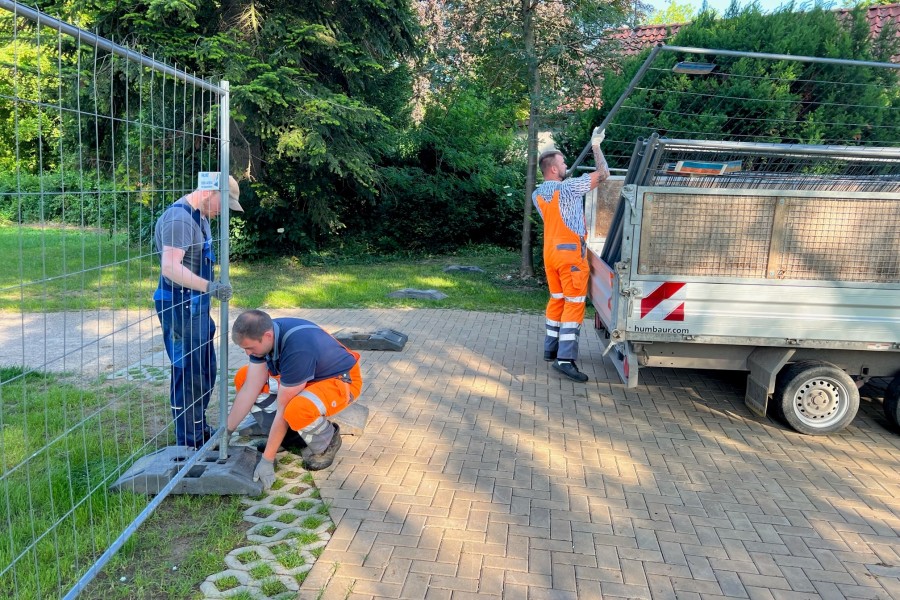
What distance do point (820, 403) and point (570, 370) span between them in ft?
6.92

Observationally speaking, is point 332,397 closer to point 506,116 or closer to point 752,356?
point 752,356

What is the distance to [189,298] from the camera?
4.16 meters

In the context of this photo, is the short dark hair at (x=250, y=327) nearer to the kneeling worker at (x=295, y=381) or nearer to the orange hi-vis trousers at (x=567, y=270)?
the kneeling worker at (x=295, y=381)

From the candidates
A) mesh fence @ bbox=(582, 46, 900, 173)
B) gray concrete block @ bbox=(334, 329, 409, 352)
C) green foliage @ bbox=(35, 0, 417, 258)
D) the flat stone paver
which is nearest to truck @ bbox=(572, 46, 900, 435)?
the flat stone paver

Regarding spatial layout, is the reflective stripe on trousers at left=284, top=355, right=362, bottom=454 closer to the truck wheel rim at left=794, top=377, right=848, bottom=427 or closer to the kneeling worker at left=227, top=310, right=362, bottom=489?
the kneeling worker at left=227, top=310, right=362, bottom=489

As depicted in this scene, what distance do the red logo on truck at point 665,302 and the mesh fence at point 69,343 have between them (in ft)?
9.76

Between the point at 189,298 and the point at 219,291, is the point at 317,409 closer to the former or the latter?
the point at 219,291

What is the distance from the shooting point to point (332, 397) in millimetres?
4324

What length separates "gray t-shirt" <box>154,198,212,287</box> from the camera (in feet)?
13.0

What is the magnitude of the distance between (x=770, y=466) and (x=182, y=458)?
3.80 metres

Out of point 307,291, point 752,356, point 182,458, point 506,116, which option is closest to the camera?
point 182,458

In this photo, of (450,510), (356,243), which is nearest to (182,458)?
(450,510)

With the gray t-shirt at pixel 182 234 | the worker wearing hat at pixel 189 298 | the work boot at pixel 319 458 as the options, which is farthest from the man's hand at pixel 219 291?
the work boot at pixel 319 458

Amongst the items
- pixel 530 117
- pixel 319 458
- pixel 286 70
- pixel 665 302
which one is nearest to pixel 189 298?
pixel 319 458
